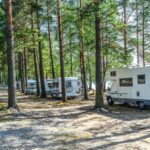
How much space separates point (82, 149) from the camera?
11.8 metres

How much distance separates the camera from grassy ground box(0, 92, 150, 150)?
12.3 metres

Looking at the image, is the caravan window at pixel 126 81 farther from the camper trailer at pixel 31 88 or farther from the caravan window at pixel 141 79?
the camper trailer at pixel 31 88

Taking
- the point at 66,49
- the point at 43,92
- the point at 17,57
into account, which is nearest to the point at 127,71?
the point at 66,49

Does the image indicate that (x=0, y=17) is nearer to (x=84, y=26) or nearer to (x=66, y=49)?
(x=84, y=26)

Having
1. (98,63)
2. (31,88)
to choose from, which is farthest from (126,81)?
(31,88)

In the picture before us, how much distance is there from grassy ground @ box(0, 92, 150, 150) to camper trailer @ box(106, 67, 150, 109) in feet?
14.6

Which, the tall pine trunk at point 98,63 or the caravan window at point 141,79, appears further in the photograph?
the caravan window at point 141,79

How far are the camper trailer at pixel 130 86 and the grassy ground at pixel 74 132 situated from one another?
4.44 m

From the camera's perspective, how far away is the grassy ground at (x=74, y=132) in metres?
12.3

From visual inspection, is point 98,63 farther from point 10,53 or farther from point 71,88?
point 71,88

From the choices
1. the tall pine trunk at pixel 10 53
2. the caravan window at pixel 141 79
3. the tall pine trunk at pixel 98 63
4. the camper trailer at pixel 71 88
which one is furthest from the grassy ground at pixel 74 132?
the camper trailer at pixel 71 88

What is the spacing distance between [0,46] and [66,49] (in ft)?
34.2

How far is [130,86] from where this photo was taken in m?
25.7

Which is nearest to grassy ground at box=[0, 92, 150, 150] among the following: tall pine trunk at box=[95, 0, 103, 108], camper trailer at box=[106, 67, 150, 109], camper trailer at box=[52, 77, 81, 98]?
tall pine trunk at box=[95, 0, 103, 108]
